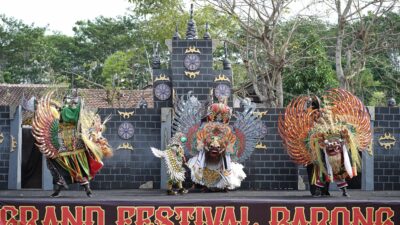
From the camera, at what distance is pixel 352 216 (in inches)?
422

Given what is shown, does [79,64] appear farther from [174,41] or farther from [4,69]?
[174,41]

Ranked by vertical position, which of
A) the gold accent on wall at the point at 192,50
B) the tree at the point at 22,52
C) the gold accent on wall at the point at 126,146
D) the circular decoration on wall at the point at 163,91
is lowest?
the gold accent on wall at the point at 126,146

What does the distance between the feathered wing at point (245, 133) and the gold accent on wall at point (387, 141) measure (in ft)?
7.18

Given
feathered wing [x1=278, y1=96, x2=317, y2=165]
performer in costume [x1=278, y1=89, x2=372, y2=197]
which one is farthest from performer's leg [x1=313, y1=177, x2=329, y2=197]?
feathered wing [x1=278, y1=96, x2=317, y2=165]

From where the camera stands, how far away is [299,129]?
39.6 feet

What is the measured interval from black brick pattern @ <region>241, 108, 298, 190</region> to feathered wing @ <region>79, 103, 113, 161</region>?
3.18m

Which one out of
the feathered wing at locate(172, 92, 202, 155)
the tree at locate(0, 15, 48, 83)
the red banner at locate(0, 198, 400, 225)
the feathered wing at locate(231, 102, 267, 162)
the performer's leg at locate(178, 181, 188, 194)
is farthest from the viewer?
the tree at locate(0, 15, 48, 83)

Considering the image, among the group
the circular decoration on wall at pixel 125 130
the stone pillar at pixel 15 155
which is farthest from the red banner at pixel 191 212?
the circular decoration on wall at pixel 125 130

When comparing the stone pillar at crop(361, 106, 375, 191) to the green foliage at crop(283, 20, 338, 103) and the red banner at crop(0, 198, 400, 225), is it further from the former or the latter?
the green foliage at crop(283, 20, 338, 103)

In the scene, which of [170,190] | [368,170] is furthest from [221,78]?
[368,170]

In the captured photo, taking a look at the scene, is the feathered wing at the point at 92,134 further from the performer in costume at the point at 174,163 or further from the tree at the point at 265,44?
the tree at the point at 265,44

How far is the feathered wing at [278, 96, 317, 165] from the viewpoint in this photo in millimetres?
11953

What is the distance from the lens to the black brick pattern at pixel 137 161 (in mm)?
14281

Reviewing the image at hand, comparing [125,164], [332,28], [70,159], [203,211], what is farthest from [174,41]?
[332,28]
